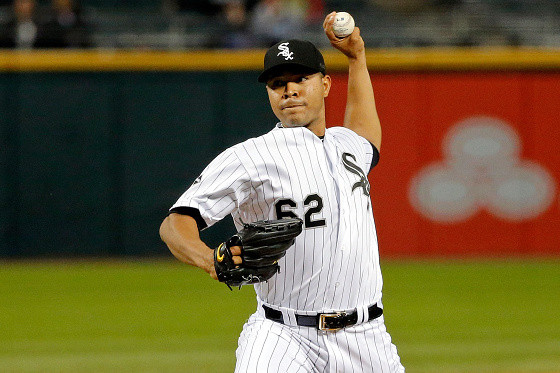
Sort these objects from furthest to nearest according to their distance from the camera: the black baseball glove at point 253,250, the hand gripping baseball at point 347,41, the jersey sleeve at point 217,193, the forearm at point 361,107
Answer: the hand gripping baseball at point 347,41, the forearm at point 361,107, the jersey sleeve at point 217,193, the black baseball glove at point 253,250

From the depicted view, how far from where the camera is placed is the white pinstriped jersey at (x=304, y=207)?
3.51m

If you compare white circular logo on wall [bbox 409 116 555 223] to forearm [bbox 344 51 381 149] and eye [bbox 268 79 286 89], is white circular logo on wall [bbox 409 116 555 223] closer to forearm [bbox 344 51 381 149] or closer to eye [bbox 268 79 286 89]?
forearm [bbox 344 51 381 149]

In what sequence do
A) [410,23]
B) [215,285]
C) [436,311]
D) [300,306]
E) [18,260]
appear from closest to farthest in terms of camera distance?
[300,306] → [436,311] → [215,285] → [18,260] → [410,23]

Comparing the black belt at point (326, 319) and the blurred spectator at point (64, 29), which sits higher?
the blurred spectator at point (64, 29)

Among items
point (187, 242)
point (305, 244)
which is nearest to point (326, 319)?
point (305, 244)

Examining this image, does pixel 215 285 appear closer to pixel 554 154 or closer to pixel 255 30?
pixel 255 30

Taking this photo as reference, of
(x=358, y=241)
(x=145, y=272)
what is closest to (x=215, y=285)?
(x=145, y=272)

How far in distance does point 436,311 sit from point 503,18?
615 centimetres

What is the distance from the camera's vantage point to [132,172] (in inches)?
497

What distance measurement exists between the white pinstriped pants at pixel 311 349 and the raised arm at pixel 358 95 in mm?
986

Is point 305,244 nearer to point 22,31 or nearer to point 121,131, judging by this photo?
point 121,131

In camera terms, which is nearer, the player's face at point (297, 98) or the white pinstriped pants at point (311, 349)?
the white pinstriped pants at point (311, 349)

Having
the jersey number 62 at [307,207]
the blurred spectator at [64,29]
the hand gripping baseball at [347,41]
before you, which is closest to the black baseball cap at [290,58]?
the jersey number 62 at [307,207]

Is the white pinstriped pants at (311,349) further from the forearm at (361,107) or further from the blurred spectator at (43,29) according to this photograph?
the blurred spectator at (43,29)
